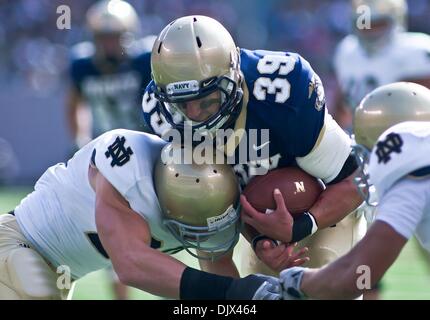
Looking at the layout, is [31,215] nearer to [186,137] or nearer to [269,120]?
[186,137]

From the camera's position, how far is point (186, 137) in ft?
11.2

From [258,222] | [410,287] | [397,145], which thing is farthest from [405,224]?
[410,287]

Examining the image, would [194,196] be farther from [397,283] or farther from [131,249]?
[397,283]

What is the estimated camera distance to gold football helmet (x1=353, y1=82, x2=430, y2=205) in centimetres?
316

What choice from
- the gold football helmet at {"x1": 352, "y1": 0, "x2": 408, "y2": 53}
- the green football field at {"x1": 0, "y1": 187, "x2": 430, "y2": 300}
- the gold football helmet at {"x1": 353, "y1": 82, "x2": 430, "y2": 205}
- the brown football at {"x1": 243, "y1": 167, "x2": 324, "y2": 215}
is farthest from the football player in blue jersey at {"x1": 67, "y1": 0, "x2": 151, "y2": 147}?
the gold football helmet at {"x1": 353, "y1": 82, "x2": 430, "y2": 205}

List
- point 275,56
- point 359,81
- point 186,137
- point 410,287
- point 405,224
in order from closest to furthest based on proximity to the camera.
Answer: point 405,224, point 186,137, point 275,56, point 410,287, point 359,81

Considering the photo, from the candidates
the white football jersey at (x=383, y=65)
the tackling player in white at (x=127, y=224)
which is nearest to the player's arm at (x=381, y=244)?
the tackling player in white at (x=127, y=224)

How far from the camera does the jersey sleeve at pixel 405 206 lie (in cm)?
271

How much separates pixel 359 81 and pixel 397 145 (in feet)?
13.2

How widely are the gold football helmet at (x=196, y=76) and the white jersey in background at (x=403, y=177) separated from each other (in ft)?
2.52

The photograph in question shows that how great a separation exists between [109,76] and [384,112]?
3.85m

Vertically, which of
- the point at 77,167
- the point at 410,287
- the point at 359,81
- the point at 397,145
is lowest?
the point at 410,287

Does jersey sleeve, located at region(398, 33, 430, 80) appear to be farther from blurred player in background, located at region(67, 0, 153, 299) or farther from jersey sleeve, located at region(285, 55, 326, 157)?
jersey sleeve, located at region(285, 55, 326, 157)

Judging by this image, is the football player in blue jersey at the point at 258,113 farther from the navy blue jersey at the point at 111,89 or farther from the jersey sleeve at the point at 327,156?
the navy blue jersey at the point at 111,89
